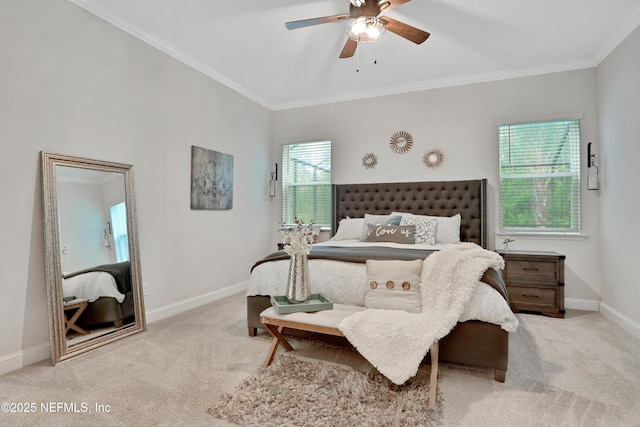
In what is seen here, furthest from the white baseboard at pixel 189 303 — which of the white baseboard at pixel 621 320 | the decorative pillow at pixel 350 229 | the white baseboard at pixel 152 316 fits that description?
the white baseboard at pixel 621 320

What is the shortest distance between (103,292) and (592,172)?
15.9 feet

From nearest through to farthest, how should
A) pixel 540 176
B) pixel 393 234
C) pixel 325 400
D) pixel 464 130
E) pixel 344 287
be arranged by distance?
pixel 325 400 < pixel 344 287 < pixel 393 234 < pixel 540 176 < pixel 464 130

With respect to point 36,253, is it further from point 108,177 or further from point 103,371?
point 103,371

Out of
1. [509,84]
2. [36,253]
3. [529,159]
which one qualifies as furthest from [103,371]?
[509,84]

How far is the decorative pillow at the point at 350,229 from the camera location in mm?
4147

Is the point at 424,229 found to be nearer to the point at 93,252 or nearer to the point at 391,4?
the point at 391,4

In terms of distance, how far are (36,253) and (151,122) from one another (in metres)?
1.49

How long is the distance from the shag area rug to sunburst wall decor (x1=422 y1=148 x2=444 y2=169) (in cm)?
283

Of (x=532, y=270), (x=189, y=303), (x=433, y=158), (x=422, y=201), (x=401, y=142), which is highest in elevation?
(x=401, y=142)

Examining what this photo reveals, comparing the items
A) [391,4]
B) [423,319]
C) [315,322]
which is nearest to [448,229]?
[423,319]

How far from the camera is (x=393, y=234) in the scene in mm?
3578

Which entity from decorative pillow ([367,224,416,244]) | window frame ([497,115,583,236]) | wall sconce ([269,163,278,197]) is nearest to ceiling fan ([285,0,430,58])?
decorative pillow ([367,224,416,244])

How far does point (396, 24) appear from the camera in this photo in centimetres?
235

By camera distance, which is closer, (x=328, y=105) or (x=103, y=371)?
(x=103, y=371)
